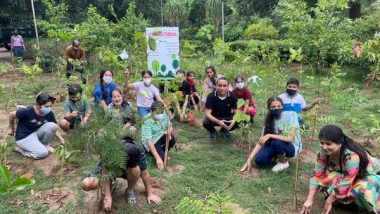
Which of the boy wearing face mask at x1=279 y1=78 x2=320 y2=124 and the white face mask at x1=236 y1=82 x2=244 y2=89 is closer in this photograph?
the boy wearing face mask at x1=279 y1=78 x2=320 y2=124

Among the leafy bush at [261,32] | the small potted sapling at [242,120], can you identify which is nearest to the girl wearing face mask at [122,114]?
the small potted sapling at [242,120]

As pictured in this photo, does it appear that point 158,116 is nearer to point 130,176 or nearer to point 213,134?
point 130,176

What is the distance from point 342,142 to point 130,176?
1861 millimetres

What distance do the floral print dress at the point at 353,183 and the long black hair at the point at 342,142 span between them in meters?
0.03

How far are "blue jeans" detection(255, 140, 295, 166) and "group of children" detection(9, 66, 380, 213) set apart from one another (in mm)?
11

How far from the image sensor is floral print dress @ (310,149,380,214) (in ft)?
10.4

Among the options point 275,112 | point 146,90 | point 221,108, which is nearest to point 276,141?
point 275,112

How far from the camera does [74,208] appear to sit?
12.1 ft

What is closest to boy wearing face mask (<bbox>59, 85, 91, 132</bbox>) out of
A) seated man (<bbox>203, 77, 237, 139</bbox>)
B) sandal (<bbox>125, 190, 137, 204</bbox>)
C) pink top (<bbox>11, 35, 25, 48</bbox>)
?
seated man (<bbox>203, 77, 237, 139</bbox>)

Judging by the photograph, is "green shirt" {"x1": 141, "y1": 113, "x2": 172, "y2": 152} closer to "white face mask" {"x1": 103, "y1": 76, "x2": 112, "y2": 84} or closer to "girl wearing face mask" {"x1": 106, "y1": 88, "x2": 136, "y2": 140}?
"girl wearing face mask" {"x1": 106, "y1": 88, "x2": 136, "y2": 140}

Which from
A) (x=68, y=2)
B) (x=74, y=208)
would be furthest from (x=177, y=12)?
(x=74, y=208)

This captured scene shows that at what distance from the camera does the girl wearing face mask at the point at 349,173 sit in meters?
3.18

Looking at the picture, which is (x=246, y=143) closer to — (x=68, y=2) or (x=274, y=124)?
(x=274, y=124)

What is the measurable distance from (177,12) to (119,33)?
11804 mm
